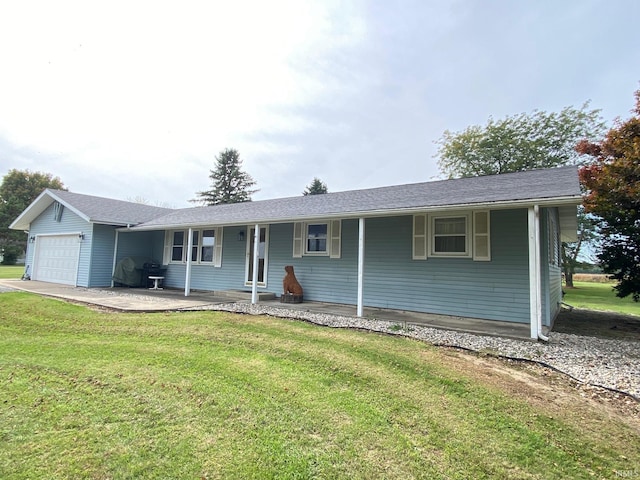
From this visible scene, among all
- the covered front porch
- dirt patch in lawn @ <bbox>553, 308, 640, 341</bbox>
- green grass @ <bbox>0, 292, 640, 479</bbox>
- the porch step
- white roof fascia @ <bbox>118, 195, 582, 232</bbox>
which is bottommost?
green grass @ <bbox>0, 292, 640, 479</bbox>

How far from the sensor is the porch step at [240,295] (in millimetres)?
9678

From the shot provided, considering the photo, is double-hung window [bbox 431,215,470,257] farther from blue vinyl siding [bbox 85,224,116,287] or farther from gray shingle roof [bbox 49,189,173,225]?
blue vinyl siding [bbox 85,224,116,287]

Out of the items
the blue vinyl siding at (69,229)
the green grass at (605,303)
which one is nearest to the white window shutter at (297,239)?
the blue vinyl siding at (69,229)

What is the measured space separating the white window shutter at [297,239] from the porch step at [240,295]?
1.43m

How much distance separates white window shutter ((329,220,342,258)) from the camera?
9055 mm

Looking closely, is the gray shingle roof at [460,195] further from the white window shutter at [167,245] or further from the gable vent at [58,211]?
the gable vent at [58,211]

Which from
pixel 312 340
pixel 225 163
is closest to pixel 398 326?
pixel 312 340

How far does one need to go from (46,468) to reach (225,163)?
35001mm

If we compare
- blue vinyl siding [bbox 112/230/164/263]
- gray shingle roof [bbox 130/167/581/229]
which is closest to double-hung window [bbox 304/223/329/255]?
gray shingle roof [bbox 130/167/581/229]

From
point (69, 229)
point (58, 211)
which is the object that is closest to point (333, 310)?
point (69, 229)

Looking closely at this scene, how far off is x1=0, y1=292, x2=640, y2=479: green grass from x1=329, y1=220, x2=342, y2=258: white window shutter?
14.9ft

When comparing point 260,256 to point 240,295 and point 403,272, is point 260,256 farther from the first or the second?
point 403,272

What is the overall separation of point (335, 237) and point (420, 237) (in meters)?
2.37

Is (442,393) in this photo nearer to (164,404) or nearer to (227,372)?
(227,372)
